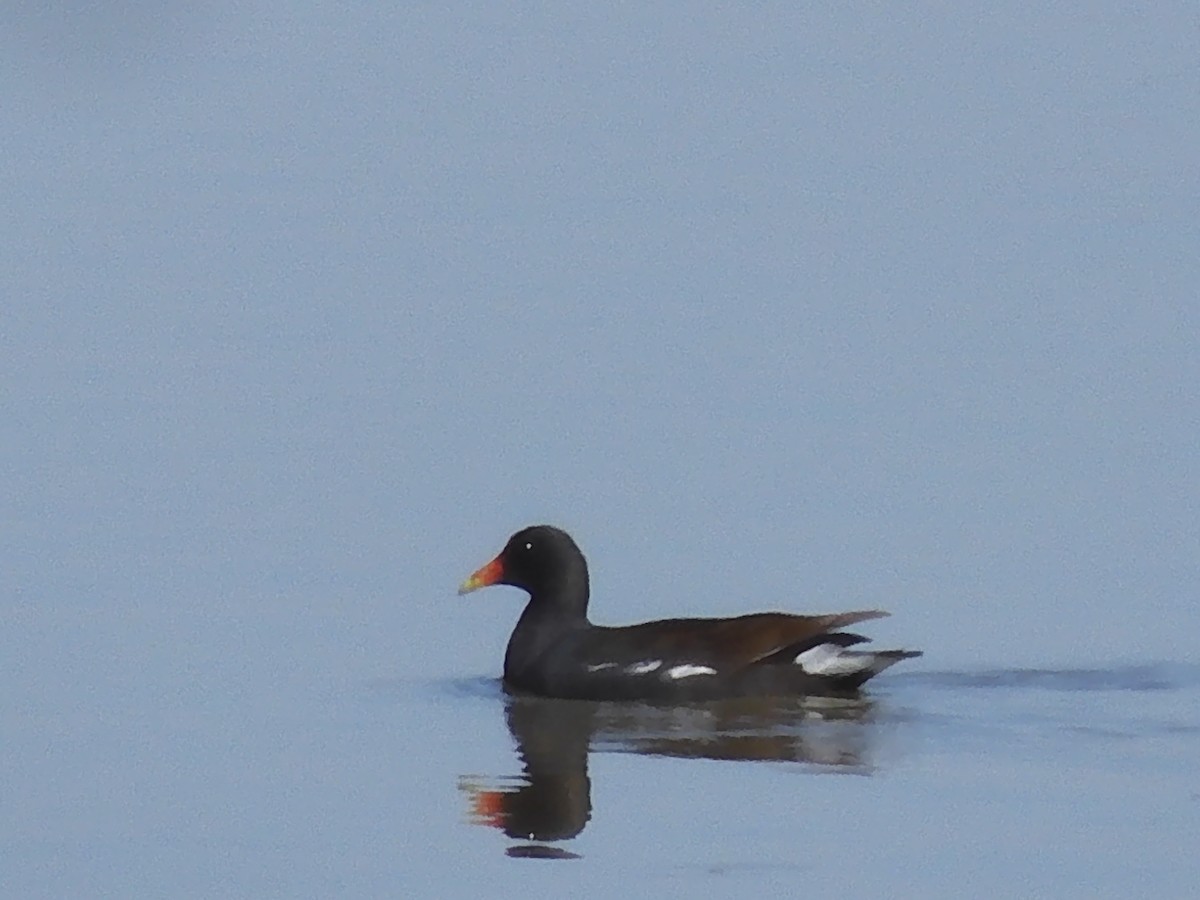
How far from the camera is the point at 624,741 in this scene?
488 inches

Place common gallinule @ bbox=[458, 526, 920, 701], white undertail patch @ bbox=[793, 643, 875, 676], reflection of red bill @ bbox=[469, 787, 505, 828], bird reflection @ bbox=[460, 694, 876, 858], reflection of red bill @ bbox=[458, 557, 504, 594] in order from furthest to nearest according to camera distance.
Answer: reflection of red bill @ bbox=[458, 557, 504, 594] → common gallinule @ bbox=[458, 526, 920, 701] → white undertail patch @ bbox=[793, 643, 875, 676] → bird reflection @ bbox=[460, 694, 876, 858] → reflection of red bill @ bbox=[469, 787, 505, 828]

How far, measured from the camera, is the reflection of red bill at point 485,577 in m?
14.4

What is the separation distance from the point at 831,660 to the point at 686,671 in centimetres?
67

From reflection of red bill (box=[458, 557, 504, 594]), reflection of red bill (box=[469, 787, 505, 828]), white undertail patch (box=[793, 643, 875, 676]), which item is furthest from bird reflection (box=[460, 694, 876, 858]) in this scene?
reflection of red bill (box=[458, 557, 504, 594])

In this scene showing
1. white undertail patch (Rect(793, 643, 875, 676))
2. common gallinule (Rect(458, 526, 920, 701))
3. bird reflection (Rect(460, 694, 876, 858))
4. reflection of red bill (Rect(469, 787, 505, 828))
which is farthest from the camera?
common gallinule (Rect(458, 526, 920, 701))

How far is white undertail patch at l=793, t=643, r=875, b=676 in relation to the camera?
13.3 metres

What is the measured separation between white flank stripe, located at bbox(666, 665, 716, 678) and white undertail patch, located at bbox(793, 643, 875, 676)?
42 cm

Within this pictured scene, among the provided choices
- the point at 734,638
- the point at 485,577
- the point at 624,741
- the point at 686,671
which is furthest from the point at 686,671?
the point at 485,577

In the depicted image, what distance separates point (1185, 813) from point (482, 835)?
95.7 inches

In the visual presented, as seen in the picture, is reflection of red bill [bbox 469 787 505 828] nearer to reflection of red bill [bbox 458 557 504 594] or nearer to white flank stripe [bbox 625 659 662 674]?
white flank stripe [bbox 625 659 662 674]

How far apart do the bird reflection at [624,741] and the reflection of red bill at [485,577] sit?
0.77 metres

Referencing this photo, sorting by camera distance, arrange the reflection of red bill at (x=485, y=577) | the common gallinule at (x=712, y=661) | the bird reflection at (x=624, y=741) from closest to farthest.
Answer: the bird reflection at (x=624, y=741), the common gallinule at (x=712, y=661), the reflection of red bill at (x=485, y=577)

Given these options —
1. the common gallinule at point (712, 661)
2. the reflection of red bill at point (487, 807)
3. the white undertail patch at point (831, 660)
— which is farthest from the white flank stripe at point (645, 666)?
the reflection of red bill at point (487, 807)

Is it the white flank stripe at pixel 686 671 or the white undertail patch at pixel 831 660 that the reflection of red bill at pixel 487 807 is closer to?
the white flank stripe at pixel 686 671
